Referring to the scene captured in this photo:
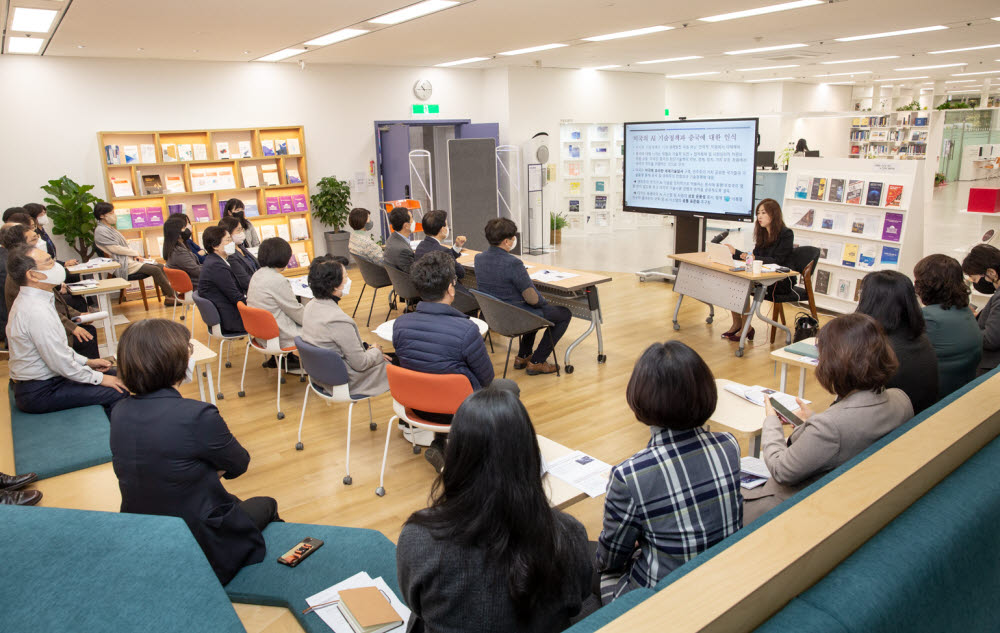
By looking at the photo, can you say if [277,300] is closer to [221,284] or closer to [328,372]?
[221,284]

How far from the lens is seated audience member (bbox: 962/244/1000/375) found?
363 centimetres

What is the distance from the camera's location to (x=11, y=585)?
63.1 inches

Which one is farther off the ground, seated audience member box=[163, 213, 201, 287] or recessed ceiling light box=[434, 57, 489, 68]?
recessed ceiling light box=[434, 57, 489, 68]

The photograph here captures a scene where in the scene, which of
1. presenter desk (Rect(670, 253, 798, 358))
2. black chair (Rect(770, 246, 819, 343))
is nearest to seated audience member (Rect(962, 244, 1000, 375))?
presenter desk (Rect(670, 253, 798, 358))

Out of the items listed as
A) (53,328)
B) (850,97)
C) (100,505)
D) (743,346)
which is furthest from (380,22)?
(850,97)

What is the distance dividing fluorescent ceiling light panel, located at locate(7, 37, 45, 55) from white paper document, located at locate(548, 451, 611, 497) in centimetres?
723

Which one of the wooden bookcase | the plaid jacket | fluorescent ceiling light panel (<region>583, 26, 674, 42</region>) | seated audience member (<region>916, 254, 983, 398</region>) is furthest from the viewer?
the wooden bookcase

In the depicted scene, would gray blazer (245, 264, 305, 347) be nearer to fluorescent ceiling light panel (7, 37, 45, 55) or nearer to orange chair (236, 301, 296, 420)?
orange chair (236, 301, 296, 420)

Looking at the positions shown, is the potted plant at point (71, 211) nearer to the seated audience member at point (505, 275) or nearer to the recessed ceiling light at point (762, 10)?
the seated audience member at point (505, 275)

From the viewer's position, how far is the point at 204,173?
9.14 meters

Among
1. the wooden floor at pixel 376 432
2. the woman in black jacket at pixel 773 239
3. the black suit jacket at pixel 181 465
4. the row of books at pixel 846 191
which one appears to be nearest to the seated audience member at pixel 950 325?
the wooden floor at pixel 376 432

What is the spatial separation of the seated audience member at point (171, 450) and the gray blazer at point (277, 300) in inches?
97.2

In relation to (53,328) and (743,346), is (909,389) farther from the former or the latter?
(53,328)

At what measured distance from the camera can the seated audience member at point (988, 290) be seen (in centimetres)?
363
